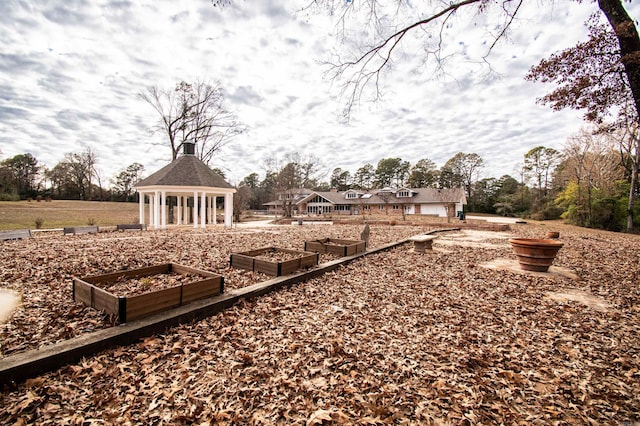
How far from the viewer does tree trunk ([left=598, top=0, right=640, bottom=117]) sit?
4547 mm

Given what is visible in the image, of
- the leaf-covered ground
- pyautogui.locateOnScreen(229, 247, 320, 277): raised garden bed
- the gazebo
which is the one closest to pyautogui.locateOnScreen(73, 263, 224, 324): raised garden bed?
the leaf-covered ground

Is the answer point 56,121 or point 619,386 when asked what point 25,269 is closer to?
point 619,386

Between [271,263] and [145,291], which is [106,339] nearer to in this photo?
[145,291]

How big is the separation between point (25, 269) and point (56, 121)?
64.1 feet

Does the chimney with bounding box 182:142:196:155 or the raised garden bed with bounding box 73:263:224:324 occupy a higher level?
the chimney with bounding box 182:142:196:155

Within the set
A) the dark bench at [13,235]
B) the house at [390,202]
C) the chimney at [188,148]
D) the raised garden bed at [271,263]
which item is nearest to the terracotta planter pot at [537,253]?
the raised garden bed at [271,263]

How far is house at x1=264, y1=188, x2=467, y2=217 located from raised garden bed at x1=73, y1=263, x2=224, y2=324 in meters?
31.5

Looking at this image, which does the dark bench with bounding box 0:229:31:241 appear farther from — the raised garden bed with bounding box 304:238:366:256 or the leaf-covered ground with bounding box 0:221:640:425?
the raised garden bed with bounding box 304:238:366:256

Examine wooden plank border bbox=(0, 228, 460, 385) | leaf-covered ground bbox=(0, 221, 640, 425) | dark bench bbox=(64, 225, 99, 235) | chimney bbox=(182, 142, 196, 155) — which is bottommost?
leaf-covered ground bbox=(0, 221, 640, 425)

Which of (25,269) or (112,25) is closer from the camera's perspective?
(25,269)

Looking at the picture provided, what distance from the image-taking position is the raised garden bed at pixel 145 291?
310cm

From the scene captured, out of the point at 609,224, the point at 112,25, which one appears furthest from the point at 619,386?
the point at 609,224

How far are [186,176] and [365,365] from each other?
16.1 m

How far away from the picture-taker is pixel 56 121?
18.4 m
